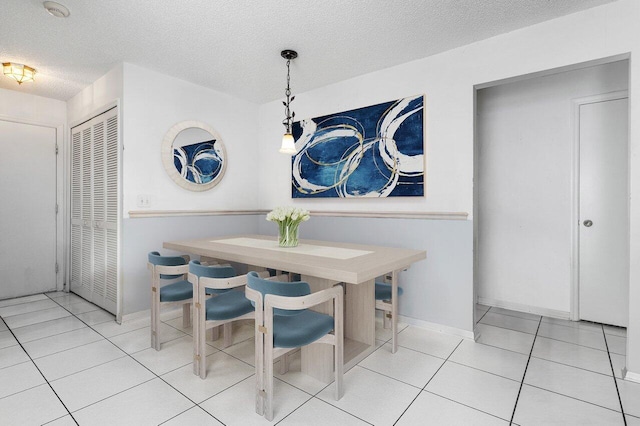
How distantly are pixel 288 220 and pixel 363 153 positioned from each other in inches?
45.9

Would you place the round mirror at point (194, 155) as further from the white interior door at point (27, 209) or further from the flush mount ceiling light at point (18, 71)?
the white interior door at point (27, 209)

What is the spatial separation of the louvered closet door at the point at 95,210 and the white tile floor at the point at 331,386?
0.63 m

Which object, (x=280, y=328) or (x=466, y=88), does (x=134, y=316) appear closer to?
(x=280, y=328)

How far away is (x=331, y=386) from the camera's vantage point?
1.97 meters

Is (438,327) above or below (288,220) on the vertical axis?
below

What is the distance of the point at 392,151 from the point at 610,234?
6.62 ft

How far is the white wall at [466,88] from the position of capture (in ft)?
6.66

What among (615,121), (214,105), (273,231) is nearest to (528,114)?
(615,121)

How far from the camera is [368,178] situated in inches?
127

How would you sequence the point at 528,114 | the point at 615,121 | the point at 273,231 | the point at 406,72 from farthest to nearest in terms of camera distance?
1. the point at 273,231
2. the point at 528,114
3. the point at 406,72
4. the point at 615,121

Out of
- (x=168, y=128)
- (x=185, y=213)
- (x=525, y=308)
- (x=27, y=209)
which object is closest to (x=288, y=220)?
(x=185, y=213)

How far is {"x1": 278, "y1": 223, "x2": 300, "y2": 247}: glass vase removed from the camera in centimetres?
260

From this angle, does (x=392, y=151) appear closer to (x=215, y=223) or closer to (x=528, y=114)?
(x=528, y=114)

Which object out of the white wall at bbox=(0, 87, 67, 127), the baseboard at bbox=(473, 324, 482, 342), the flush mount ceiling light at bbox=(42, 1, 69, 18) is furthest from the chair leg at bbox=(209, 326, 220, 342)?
the white wall at bbox=(0, 87, 67, 127)
